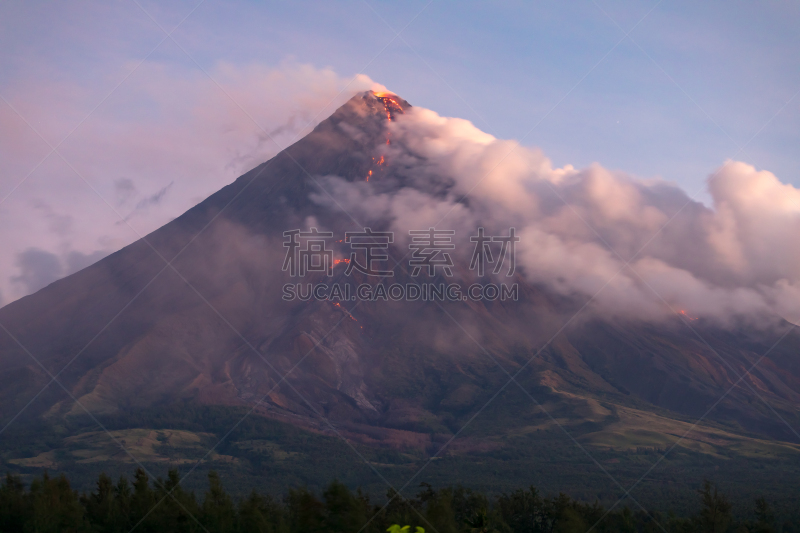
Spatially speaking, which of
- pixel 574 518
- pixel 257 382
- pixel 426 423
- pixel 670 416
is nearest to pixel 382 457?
pixel 426 423

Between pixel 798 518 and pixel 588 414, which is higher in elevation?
pixel 588 414

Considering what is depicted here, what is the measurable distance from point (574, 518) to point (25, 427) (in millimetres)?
168679

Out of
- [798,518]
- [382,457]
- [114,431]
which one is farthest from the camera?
[114,431]

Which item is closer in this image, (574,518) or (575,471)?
(574,518)

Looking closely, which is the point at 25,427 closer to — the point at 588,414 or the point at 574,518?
the point at 588,414

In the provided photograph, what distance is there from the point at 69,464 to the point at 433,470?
77.1 metres

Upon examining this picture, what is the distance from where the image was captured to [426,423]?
188 metres

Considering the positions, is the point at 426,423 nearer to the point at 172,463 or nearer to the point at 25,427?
the point at 172,463

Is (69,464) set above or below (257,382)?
below

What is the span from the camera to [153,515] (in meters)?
40.8

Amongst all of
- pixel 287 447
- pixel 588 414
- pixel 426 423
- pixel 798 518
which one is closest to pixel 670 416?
pixel 588 414

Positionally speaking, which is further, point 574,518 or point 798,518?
point 798,518

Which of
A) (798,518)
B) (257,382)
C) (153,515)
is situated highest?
(257,382)

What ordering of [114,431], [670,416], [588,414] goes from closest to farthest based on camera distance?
[114,431] → [588,414] → [670,416]
